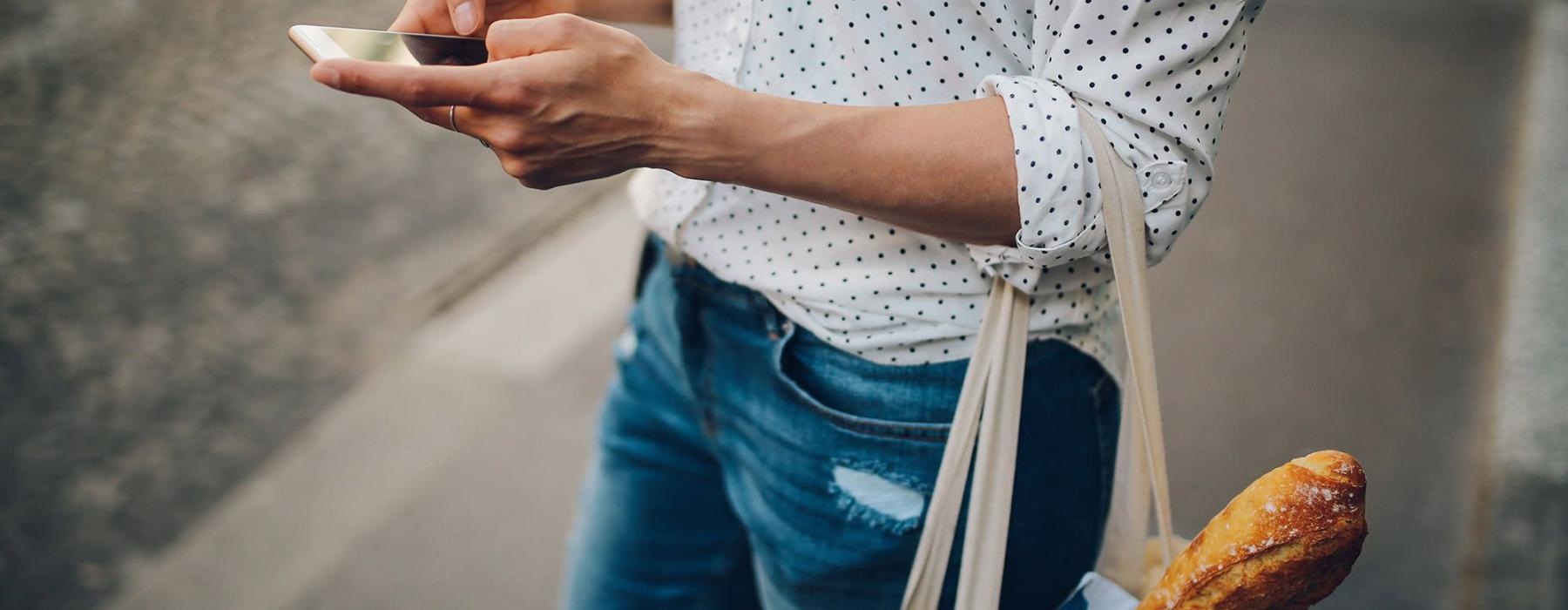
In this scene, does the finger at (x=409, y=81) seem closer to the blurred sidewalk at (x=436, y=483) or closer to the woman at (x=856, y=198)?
the woman at (x=856, y=198)

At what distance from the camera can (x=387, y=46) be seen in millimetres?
909

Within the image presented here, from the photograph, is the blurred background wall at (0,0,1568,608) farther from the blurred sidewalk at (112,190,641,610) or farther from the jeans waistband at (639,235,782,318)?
the jeans waistband at (639,235,782,318)

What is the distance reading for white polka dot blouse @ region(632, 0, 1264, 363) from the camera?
93 centimetres

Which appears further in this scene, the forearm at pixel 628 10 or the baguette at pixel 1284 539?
the forearm at pixel 628 10

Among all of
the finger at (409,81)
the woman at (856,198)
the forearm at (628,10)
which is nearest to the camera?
the finger at (409,81)

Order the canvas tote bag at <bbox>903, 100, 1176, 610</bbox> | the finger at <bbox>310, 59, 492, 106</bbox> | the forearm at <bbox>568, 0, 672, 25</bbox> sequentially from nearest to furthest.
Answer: the finger at <bbox>310, 59, 492, 106</bbox>, the canvas tote bag at <bbox>903, 100, 1176, 610</bbox>, the forearm at <bbox>568, 0, 672, 25</bbox>

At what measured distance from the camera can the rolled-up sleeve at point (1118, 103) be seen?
91 centimetres

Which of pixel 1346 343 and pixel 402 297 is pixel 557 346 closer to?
pixel 402 297

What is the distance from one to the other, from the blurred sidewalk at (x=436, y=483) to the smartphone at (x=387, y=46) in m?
1.83

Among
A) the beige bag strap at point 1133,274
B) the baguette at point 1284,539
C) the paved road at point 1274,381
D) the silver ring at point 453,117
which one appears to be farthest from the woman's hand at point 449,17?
the paved road at point 1274,381

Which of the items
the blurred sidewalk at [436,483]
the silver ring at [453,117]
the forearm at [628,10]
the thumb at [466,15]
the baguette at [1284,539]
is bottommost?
the blurred sidewalk at [436,483]

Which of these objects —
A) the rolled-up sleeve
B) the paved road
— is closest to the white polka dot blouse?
the rolled-up sleeve

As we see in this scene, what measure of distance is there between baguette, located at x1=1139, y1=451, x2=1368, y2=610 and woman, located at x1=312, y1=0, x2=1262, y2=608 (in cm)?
23

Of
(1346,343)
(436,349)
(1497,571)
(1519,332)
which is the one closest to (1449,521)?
(1497,571)
